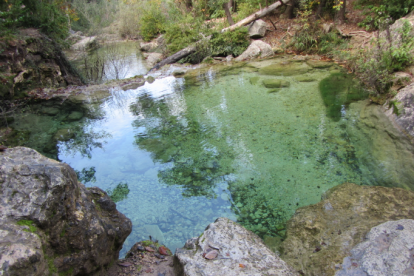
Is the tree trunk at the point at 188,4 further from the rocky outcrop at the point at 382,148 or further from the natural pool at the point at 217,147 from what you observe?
the rocky outcrop at the point at 382,148

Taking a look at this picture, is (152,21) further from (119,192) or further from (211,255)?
(211,255)

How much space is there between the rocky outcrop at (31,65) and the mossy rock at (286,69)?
745cm

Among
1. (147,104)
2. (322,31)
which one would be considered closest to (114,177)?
(147,104)

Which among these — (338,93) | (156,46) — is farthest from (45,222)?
(156,46)

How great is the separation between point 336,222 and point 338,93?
464cm

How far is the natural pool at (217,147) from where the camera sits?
3.31m

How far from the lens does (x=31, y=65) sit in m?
8.27

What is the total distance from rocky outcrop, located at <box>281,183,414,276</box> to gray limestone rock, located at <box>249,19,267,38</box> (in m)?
10.2

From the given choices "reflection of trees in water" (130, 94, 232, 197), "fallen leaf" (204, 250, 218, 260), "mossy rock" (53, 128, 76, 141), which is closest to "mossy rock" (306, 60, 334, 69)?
"reflection of trees in water" (130, 94, 232, 197)

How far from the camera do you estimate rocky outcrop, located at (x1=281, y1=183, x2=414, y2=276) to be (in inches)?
84.3

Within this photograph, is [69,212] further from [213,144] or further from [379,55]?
[379,55]

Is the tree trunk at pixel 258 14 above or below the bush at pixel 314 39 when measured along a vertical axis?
above

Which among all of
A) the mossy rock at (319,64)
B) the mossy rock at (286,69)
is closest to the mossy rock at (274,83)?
the mossy rock at (286,69)

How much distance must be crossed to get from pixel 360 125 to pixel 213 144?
115 inches
